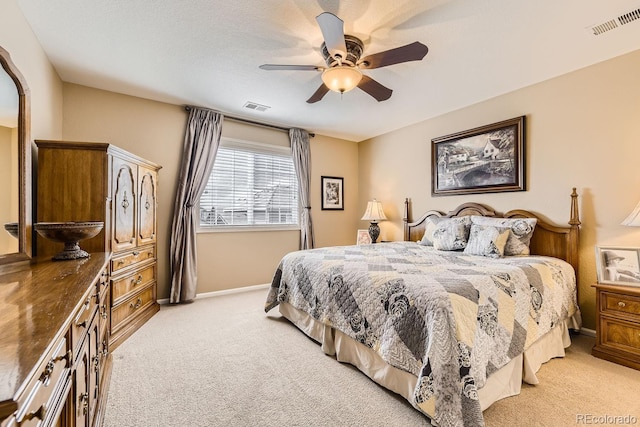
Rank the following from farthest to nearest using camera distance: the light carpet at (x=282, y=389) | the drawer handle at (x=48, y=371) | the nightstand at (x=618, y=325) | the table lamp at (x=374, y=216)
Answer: the table lamp at (x=374, y=216) < the nightstand at (x=618, y=325) < the light carpet at (x=282, y=389) < the drawer handle at (x=48, y=371)

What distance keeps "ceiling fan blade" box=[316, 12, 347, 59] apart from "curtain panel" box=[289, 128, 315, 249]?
2.60 m

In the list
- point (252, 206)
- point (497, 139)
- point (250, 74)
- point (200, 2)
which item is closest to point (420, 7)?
point (200, 2)

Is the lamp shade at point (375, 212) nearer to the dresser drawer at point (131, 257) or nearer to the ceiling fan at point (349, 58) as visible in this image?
the ceiling fan at point (349, 58)

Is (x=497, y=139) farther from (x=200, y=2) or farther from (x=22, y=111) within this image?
(x=22, y=111)

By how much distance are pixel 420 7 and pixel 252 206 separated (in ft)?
10.9

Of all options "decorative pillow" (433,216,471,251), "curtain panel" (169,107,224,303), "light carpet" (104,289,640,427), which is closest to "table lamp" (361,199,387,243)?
"decorative pillow" (433,216,471,251)

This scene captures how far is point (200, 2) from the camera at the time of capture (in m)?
1.99

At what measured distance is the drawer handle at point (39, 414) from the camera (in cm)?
58

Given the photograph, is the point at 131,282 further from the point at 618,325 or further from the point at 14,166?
the point at 618,325

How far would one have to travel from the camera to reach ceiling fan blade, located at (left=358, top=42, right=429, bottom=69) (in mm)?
2027

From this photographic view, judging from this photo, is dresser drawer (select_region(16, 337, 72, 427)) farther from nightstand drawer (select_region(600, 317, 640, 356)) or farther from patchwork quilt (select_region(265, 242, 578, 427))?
nightstand drawer (select_region(600, 317, 640, 356))

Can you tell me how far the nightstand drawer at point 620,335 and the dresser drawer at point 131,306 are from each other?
4118 mm

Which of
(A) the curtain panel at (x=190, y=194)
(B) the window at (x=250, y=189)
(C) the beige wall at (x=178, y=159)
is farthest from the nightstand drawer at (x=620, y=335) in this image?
(A) the curtain panel at (x=190, y=194)

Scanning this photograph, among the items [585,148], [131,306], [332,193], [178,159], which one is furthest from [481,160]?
[131,306]
